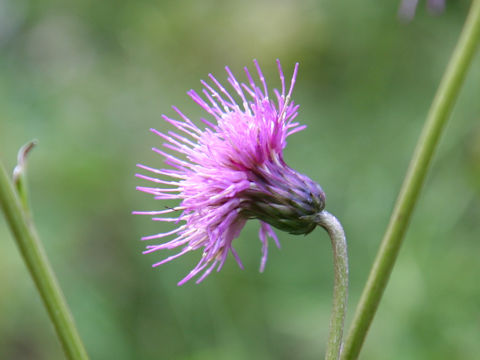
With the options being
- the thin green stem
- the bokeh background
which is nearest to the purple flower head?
the thin green stem

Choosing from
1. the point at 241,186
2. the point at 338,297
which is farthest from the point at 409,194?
the point at 241,186

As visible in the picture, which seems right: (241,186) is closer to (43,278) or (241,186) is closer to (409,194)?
(409,194)

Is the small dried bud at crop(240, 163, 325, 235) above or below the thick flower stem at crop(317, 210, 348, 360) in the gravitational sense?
above

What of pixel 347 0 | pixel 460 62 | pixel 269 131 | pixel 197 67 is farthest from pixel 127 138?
pixel 460 62

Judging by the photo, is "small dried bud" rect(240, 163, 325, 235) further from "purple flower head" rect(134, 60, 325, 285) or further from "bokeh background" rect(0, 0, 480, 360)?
"bokeh background" rect(0, 0, 480, 360)

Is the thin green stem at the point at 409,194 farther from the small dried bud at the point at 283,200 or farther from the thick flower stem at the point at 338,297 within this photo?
the small dried bud at the point at 283,200
